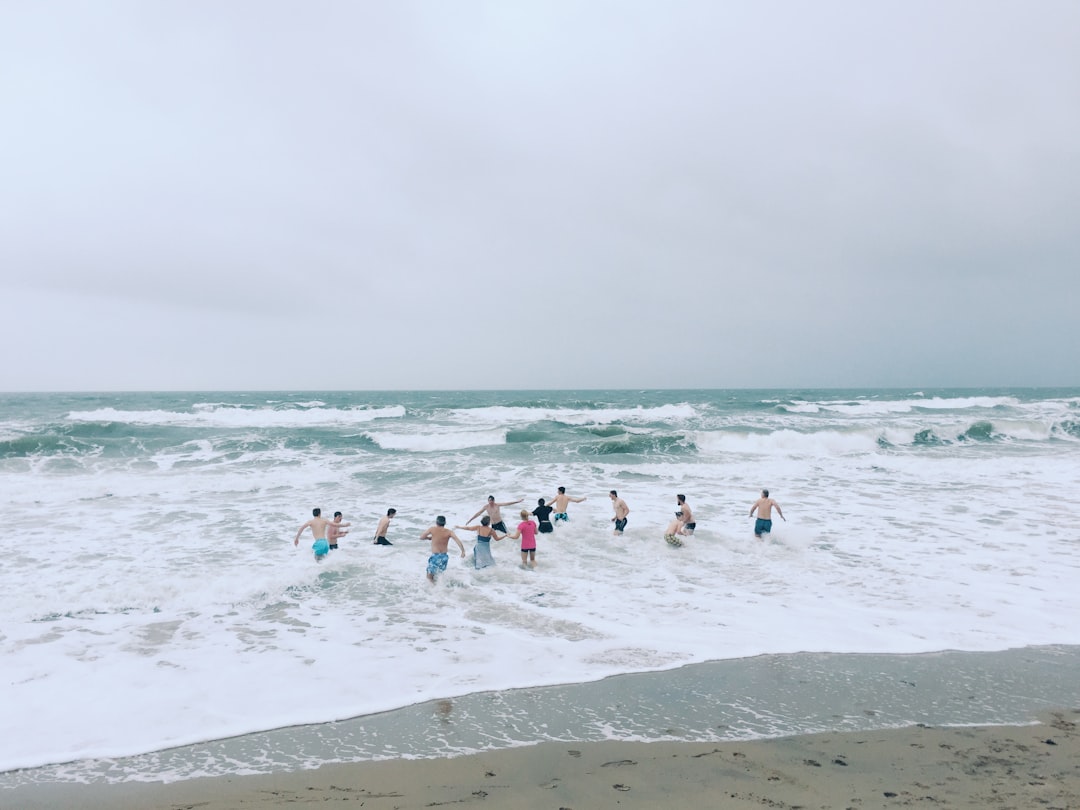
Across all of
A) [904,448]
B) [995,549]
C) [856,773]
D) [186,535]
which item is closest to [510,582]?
[856,773]

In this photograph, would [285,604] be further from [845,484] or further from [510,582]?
[845,484]

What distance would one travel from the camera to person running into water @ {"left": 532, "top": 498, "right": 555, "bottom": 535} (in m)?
13.7

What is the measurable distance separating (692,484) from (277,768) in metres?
17.1

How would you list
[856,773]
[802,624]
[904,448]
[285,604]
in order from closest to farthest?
1. [856,773]
2. [802,624]
3. [285,604]
4. [904,448]

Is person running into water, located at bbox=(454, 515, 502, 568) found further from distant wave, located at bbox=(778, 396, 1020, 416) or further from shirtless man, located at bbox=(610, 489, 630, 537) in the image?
distant wave, located at bbox=(778, 396, 1020, 416)

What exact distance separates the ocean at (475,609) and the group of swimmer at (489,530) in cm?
36

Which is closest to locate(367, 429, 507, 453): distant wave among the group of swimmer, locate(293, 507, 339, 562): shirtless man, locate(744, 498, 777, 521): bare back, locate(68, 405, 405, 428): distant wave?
locate(68, 405, 405, 428): distant wave

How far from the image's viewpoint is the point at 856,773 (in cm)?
484

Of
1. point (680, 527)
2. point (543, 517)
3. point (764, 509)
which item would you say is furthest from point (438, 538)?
point (764, 509)

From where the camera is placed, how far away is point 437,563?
1085cm

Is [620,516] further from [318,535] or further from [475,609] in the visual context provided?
[318,535]

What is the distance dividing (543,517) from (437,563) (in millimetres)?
3580

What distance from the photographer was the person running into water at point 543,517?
13.7 meters

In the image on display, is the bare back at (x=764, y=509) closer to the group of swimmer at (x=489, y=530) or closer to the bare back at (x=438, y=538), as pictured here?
the group of swimmer at (x=489, y=530)
